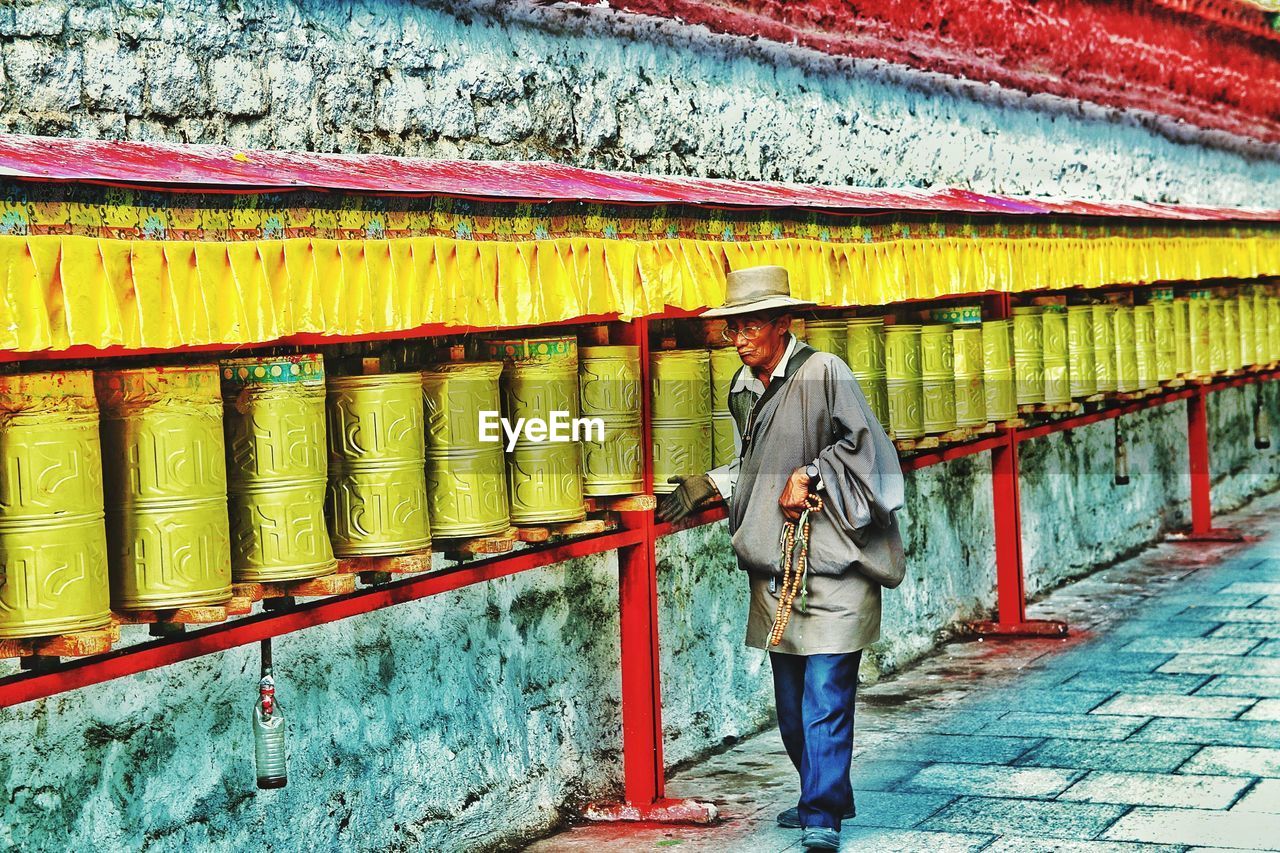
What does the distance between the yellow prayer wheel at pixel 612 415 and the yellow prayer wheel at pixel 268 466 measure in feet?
3.82

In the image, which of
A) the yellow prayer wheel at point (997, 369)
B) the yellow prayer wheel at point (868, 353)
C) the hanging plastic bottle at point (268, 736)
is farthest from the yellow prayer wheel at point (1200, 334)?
the hanging plastic bottle at point (268, 736)

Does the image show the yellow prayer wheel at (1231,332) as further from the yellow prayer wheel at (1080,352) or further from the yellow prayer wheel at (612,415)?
the yellow prayer wheel at (612,415)

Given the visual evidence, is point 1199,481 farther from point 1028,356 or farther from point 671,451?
point 671,451

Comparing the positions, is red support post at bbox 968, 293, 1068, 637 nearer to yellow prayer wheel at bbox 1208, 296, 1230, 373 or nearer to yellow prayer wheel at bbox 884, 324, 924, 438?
yellow prayer wheel at bbox 884, 324, 924, 438

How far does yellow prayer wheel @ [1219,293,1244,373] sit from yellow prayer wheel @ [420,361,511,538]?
653 centimetres

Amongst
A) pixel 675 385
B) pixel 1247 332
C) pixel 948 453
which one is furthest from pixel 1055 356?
pixel 675 385

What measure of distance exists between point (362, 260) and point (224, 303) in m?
0.38

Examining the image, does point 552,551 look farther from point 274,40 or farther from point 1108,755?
point 1108,755

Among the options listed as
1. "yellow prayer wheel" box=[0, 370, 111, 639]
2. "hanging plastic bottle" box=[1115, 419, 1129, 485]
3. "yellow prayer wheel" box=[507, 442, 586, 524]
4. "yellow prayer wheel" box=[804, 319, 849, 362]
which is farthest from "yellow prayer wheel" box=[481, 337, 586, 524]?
"hanging plastic bottle" box=[1115, 419, 1129, 485]

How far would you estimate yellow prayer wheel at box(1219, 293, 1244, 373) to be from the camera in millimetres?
9625

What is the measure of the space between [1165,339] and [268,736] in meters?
6.15

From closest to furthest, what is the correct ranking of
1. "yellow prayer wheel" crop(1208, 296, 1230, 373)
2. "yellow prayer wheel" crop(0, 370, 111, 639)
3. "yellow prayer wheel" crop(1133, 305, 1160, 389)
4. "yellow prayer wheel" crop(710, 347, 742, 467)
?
"yellow prayer wheel" crop(0, 370, 111, 639)
"yellow prayer wheel" crop(710, 347, 742, 467)
"yellow prayer wheel" crop(1133, 305, 1160, 389)
"yellow prayer wheel" crop(1208, 296, 1230, 373)

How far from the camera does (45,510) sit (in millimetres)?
3154

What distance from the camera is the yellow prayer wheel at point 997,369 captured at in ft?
23.1
